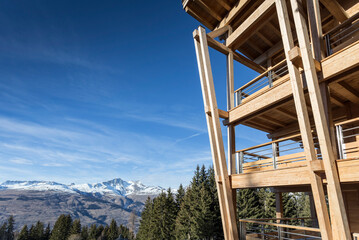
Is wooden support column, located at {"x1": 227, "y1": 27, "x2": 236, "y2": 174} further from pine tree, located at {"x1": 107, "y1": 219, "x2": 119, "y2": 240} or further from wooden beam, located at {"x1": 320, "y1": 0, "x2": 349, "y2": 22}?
pine tree, located at {"x1": 107, "y1": 219, "x2": 119, "y2": 240}

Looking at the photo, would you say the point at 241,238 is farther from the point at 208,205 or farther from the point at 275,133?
the point at 208,205

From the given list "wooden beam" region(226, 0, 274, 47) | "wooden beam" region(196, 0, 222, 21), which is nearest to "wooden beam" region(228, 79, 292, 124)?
"wooden beam" region(226, 0, 274, 47)

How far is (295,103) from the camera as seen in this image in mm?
5289

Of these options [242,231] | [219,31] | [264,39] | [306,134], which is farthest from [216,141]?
[264,39]

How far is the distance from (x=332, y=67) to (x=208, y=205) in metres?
26.1

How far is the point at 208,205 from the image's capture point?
28.2 metres

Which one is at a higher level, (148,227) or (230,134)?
(230,134)

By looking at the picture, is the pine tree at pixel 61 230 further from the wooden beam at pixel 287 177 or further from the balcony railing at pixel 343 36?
the balcony railing at pixel 343 36

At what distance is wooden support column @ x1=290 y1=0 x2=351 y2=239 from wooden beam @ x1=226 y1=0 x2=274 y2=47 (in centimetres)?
207

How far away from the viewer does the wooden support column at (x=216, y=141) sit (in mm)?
6863

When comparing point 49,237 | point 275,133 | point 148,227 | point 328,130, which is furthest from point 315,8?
point 49,237

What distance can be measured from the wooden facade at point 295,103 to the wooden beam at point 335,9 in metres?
0.03

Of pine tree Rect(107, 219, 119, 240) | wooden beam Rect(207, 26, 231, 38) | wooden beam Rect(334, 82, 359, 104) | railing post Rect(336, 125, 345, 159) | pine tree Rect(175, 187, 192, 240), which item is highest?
wooden beam Rect(207, 26, 231, 38)

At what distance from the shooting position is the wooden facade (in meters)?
4.73
